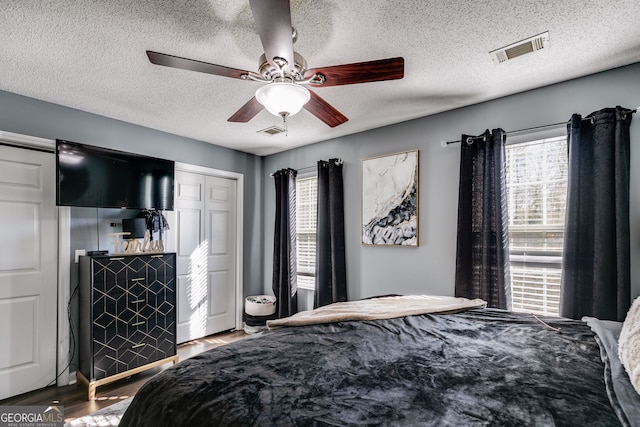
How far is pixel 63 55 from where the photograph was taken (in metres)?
1.99

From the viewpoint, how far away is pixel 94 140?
2980 mm

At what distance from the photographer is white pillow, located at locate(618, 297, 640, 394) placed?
3.29ft

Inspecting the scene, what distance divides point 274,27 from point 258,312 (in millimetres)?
3424

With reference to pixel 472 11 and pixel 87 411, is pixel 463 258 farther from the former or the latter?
pixel 87 411

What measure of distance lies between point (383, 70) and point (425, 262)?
1.97 m

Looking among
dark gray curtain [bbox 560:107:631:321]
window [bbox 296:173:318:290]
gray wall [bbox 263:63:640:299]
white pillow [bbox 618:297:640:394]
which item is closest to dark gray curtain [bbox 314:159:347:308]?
gray wall [bbox 263:63:640:299]

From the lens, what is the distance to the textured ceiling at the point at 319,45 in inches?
62.4

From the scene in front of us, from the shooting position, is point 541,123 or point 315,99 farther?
point 541,123

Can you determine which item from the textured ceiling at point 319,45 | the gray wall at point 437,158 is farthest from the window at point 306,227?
the textured ceiling at point 319,45

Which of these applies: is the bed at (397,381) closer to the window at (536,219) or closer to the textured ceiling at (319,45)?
the window at (536,219)

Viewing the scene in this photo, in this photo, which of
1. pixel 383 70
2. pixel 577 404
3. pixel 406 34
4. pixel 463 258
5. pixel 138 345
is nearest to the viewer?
pixel 577 404

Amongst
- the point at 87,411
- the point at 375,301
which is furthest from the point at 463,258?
the point at 87,411

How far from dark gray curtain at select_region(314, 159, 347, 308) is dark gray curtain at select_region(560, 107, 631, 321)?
199 cm

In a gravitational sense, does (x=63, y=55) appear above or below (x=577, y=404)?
above
